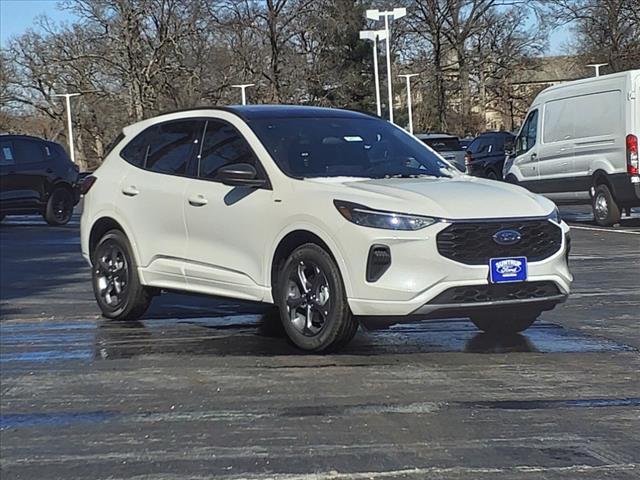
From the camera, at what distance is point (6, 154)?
20.3 metres

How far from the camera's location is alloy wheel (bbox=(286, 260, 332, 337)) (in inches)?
263

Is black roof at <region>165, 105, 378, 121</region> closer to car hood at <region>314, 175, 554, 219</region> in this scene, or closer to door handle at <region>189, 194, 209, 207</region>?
door handle at <region>189, 194, 209, 207</region>

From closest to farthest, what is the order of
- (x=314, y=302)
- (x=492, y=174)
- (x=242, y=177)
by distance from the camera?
(x=314, y=302), (x=242, y=177), (x=492, y=174)

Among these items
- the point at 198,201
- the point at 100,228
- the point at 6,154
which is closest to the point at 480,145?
the point at 6,154

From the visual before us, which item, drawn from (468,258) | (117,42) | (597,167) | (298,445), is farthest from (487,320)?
(117,42)

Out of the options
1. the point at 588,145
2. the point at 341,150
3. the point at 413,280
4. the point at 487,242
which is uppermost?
the point at 341,150

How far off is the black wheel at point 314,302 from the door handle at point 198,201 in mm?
970

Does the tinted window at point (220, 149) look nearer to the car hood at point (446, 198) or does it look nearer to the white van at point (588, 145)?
the car hood at point (446, 198)

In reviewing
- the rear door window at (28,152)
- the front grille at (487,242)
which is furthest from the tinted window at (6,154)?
the front grille at (487,242)

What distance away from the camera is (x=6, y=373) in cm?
661

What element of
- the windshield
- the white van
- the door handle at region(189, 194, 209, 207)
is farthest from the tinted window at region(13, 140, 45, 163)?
the windshield

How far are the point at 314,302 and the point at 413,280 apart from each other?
0.80m

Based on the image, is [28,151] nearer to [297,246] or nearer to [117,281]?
[117,281]

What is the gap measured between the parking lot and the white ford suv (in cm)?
39
